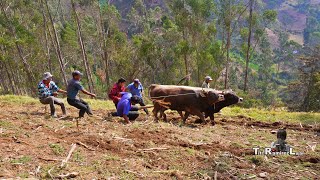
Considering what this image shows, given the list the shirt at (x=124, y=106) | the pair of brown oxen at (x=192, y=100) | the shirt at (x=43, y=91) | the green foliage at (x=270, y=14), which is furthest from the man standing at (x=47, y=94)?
the green foliage at (x=270, y=14)

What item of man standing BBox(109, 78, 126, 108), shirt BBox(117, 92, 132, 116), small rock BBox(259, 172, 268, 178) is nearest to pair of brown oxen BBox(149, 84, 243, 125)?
man standing BBox(109, 78, 126, 108)

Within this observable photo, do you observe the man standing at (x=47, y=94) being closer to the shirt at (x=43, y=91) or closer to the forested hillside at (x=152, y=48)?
the shirt at (x=43, y=91)

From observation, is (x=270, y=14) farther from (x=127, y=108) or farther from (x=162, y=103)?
(x=127, y=108)

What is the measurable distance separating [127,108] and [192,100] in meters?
2.31

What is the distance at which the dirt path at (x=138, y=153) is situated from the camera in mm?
5832

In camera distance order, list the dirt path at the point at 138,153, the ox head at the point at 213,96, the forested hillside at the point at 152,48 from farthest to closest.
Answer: the forested hillside at the point at 152,48 < the ox head at the point at 213,96 < the dirt path at the point at 138,153

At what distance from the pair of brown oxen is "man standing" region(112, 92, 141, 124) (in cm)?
103

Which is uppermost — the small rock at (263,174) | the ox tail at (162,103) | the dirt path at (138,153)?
the ox tail at (162,103)

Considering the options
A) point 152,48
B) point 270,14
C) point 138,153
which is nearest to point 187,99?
point 138,153

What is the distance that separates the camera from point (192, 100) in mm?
10953

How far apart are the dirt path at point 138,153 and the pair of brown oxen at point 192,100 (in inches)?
71.8

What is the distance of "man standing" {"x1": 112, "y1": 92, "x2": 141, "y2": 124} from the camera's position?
31.3 feet

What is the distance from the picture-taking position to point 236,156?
23.1 ft

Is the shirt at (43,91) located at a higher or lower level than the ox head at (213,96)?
higher
